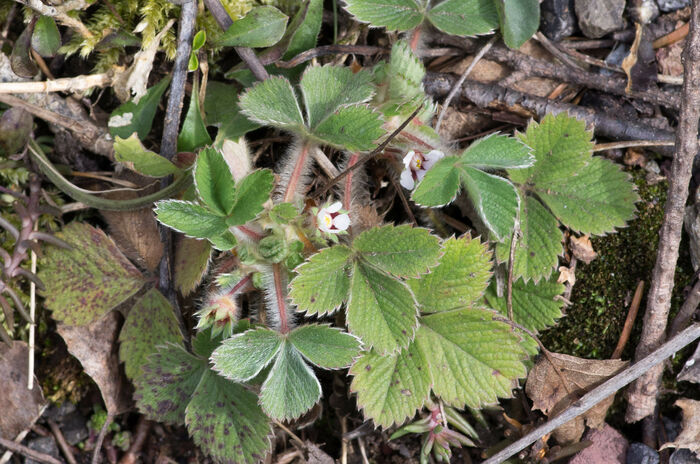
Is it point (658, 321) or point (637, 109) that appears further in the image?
point (637, 109)

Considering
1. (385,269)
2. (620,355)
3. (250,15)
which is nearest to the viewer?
(385,269)

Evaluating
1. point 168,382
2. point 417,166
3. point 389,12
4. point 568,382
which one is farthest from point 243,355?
point 389,12

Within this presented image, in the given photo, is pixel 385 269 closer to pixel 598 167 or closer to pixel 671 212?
pixel 598 167

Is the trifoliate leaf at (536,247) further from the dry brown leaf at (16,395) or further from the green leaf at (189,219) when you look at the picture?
the dry brown leaf at (16,395)

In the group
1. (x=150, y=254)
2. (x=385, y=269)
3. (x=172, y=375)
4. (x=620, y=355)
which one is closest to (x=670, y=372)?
(x=620, y=355)

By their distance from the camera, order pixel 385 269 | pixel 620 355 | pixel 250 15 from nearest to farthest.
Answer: pixel 385 269, pixel 250 15, pixel 620 355

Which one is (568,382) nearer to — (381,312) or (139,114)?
(381,312)

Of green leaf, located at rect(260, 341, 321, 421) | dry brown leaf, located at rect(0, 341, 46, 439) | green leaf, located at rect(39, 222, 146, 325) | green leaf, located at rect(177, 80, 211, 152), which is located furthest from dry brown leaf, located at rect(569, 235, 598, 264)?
dry brown leaf, located at rect(0, 341, 46, 439)
